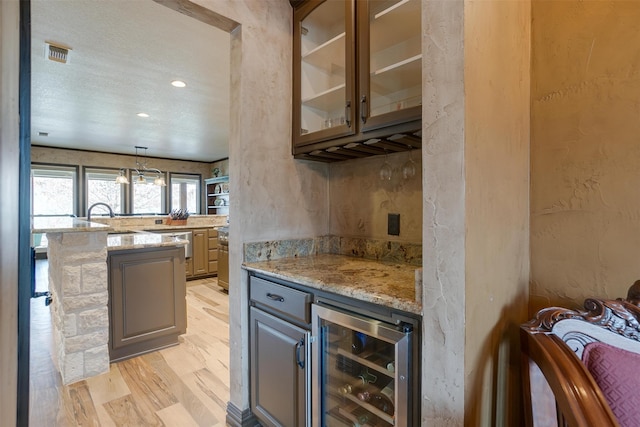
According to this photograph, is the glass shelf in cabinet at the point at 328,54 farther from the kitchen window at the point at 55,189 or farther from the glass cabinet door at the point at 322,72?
the kitchen window at the point at 55,189

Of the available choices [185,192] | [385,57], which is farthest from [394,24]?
[185,192]

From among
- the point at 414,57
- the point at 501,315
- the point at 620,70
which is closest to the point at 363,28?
the point at 414,57

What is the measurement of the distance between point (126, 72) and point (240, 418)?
290 centimetres

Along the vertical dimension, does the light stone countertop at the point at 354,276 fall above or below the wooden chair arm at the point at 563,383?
above

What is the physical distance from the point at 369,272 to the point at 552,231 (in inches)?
31.0

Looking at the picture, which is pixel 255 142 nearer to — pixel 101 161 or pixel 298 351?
pixel 298 351

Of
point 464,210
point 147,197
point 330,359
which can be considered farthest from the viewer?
point 147,197

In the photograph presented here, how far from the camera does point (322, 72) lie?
1836 millimetres

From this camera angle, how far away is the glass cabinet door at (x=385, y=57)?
1.44m

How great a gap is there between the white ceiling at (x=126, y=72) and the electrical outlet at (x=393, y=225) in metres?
1.72

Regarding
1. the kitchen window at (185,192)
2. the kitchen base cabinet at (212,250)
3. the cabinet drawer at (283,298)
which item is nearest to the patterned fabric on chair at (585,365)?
the cabinet drawer at (283,298)

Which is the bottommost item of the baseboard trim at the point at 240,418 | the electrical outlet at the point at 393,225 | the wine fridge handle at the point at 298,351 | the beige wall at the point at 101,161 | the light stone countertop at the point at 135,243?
the baseboard trim at the point at 240,418

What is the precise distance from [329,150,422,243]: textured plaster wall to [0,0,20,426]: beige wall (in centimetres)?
163

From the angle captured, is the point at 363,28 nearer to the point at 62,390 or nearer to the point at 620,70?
the point at 620,70
